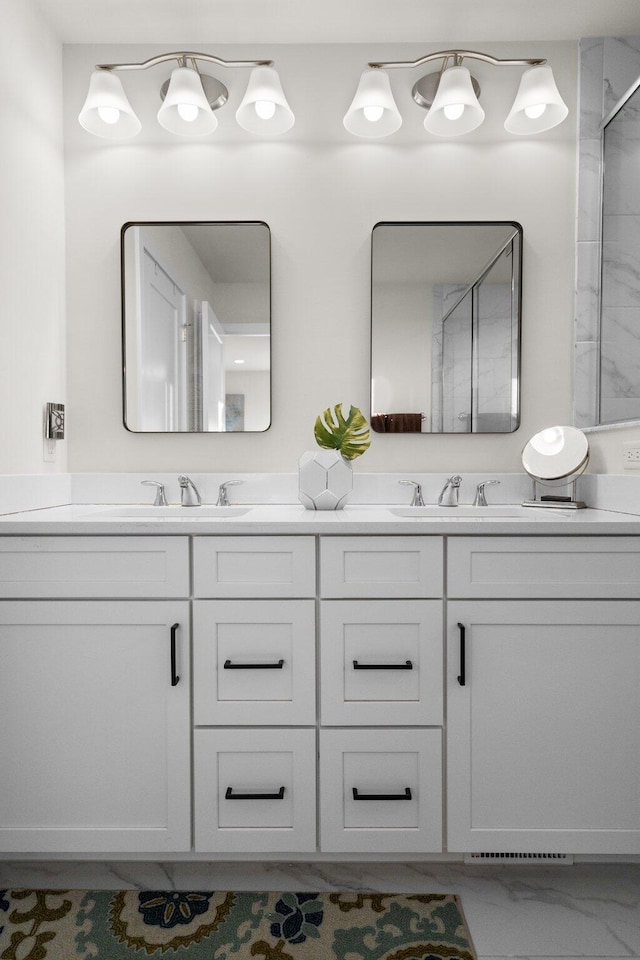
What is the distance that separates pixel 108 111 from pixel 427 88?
40.2 inches

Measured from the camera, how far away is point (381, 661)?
4.43 feet

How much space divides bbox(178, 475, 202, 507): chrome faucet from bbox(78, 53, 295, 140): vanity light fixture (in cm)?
111

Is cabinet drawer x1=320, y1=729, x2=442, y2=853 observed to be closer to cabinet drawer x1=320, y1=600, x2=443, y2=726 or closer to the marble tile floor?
cabinet drawer x1=320, y1=600, x2=443, y2=726

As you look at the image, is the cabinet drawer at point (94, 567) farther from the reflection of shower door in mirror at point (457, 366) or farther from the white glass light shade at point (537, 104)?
the white glass light shade at point (537, 104)

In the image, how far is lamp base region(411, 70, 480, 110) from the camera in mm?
1809

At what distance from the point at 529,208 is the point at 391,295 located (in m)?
0.55

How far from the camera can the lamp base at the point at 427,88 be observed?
1.81 metres

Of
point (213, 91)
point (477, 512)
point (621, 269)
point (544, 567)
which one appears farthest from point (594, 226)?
point (213, 91)

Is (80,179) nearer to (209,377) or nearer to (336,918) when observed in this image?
(209,377)

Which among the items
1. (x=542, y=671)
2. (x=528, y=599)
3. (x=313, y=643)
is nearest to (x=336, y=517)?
(x=313, y=643)

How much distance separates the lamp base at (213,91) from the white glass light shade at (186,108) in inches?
2.0

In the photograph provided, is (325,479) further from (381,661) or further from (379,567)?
(381,661)

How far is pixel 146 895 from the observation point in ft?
4.46

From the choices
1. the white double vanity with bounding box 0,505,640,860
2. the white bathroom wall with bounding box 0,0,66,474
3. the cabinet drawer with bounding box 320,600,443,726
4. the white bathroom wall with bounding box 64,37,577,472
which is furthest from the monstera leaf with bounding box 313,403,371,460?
the white bathroom wall with bounding box 0,0,66,474
